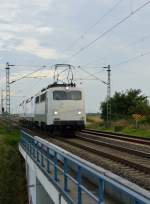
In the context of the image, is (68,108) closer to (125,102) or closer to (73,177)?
(73,177)

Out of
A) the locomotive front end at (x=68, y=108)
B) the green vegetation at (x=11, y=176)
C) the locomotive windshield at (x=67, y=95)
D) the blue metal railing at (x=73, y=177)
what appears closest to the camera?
the blue metal railing at (x=73, y=177)

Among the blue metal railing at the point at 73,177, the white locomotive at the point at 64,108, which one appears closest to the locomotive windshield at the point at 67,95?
the white locomotive at the point at 64,108

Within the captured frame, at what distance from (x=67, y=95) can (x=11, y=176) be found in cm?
776

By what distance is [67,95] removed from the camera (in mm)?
32031

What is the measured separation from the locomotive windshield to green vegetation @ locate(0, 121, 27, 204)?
13.9 ft

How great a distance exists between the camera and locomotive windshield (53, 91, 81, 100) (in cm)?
3184

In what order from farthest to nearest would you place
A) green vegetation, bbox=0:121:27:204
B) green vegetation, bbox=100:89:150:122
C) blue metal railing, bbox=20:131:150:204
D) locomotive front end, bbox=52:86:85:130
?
green vegetation, bbox=100:89:150:122 → locomotive front end, bbox=52:86:85:130 → green vegetation, bbox=0:121:27:204 → blue metal railing, bbox=20:131:150:204

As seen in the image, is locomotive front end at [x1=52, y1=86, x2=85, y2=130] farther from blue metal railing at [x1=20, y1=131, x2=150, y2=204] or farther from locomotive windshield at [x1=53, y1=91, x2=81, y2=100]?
blue metal railing at [x1=20, y1=131, x2=150, y2=204]

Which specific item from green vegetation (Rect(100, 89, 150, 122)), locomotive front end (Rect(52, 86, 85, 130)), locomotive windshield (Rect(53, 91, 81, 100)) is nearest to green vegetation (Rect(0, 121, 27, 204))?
locomotive front end (Rect(52, 86, 85, 130))

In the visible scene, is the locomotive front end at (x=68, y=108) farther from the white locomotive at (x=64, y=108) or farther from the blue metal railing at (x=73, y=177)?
the blue metal railing at (x=73, y=177)

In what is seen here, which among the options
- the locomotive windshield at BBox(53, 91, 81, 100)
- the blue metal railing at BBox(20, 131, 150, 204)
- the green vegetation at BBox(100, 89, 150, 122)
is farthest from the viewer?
the green vegetation at BBox(100, 89, 150, 122)

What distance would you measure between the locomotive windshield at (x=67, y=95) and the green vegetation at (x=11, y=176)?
4246mm

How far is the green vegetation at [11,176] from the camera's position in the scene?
76.9 ft

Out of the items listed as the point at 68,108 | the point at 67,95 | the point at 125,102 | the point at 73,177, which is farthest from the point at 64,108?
the point at 125,102
